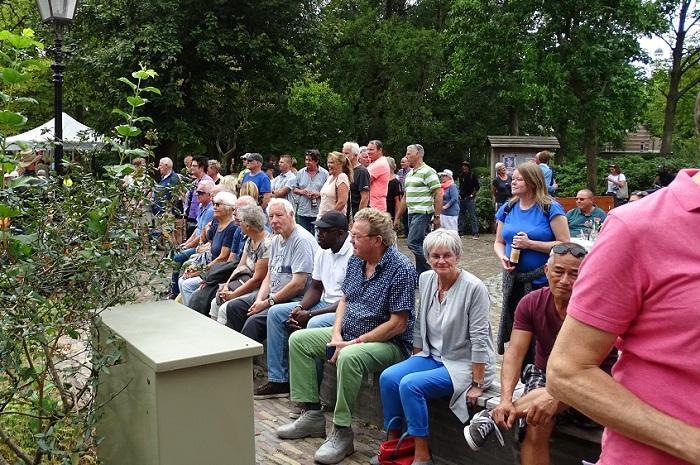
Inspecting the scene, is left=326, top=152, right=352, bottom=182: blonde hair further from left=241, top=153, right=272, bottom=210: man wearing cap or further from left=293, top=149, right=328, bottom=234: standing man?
left=241, top=153, right=272, bottom=210: man wearing cap

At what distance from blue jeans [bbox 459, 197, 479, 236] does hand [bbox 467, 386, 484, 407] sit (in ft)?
41.8

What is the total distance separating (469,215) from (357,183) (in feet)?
24.1

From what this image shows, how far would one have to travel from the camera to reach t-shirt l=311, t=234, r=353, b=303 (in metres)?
5.69

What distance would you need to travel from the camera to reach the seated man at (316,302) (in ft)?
18.5

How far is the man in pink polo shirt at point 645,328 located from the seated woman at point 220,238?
633cm

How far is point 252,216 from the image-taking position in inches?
264

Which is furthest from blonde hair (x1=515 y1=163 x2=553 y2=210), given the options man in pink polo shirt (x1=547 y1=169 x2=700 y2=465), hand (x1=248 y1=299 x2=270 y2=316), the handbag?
man in pink polo shirt (x1=547 y1=169 x2=700 y2=465)

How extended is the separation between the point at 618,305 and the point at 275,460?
11.9ft

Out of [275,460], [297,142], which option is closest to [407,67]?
[297,142]

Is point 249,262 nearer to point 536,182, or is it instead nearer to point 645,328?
point 536,182

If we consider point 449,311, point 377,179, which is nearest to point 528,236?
point 449,311

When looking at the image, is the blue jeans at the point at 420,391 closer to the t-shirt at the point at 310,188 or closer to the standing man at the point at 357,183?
the standing man at the point at 357,183

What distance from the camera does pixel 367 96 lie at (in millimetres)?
30406

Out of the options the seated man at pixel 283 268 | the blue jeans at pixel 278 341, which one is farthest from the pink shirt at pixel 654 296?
the seated man at pixel 283 268
